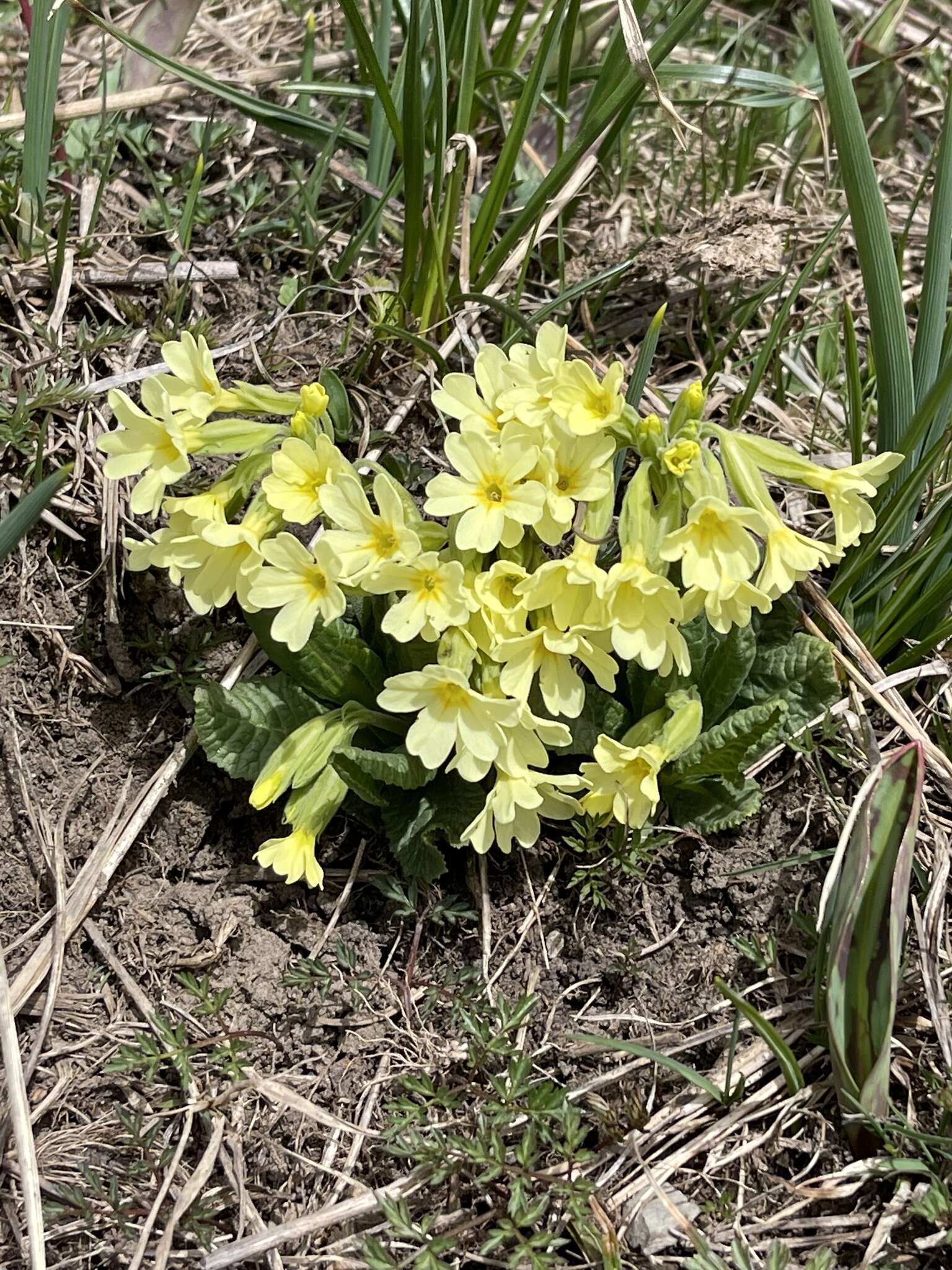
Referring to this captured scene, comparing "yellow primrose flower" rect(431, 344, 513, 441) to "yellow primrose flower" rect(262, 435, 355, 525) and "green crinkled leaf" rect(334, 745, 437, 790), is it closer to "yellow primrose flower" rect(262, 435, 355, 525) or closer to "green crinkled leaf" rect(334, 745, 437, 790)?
"yellow primrose flower" rect(262, 435, 355, 525)

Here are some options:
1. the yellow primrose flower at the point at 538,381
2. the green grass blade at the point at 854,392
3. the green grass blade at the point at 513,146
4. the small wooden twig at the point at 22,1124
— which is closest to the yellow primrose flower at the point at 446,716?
the yellow primrose flower at the point at 538,381

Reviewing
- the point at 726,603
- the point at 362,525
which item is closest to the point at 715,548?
the point at 726,603

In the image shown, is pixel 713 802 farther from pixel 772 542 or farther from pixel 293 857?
pixel 293 857

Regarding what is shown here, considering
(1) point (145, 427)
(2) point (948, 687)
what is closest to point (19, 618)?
(1) point (145, 427)

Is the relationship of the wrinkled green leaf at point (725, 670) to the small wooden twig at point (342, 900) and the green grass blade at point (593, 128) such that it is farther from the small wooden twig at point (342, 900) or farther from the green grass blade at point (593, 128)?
the green grass blade at point (593, 128)

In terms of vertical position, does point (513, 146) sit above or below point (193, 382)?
above

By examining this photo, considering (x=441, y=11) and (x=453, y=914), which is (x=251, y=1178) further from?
(x=441, y=11)
